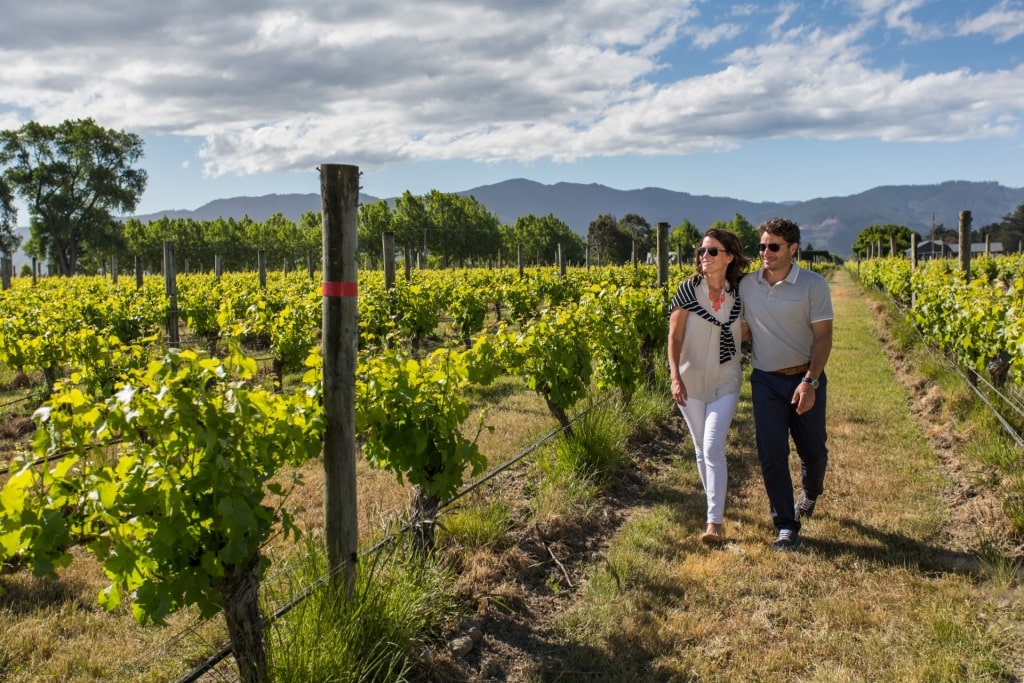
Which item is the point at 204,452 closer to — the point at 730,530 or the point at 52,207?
the point at 730,530

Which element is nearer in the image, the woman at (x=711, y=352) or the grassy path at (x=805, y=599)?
the grassy path at (x=805, y=599)

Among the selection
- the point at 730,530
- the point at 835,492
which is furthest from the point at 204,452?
the point at 835,492

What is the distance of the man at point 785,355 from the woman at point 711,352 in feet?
0.43

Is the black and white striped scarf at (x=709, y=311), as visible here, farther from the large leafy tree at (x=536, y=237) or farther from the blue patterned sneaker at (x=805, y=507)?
the large leafy tree at (x=536, y=237)

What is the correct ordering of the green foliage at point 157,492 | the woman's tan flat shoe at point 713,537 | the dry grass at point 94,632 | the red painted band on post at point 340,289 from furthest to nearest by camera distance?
the woman's tan flat shoe at point 713,537 < the dry grass at point 94,632 < the red painted band on post at point 340,289 < the green foliage at point 157,492

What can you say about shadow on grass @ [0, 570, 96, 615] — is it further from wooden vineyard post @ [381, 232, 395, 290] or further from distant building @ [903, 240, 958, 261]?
distant building @ [903, 240, 958, 261]

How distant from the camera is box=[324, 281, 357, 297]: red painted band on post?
3004 millimetres

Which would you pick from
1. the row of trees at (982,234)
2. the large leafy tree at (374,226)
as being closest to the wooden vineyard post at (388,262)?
the large leafy tree at (374,226)

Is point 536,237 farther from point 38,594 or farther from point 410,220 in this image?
point 38,594

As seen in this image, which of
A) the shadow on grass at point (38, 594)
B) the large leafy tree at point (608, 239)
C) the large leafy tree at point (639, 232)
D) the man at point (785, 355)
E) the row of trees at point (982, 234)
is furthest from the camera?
the large leafy tree at point (639, 232)

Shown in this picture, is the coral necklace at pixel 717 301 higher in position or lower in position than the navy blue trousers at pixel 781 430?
higher

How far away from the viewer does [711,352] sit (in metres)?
4.20

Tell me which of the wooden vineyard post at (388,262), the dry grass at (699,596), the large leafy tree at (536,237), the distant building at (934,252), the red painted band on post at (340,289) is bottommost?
the dry grass at (699,596)

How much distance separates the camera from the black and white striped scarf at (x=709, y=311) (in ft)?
13.8
